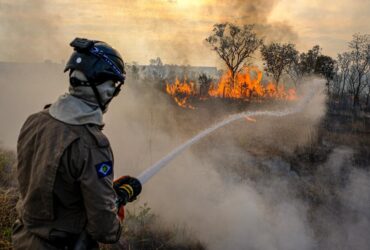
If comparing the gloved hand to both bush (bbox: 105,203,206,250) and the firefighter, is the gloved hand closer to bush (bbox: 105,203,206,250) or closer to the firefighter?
the firefighter

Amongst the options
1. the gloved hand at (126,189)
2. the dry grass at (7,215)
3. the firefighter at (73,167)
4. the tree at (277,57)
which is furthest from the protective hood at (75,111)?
the tree at (277,57)

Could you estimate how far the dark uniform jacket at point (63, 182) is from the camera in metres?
2.00

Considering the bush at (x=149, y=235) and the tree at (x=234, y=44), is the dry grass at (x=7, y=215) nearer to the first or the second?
the bush at (x=149, y=235)

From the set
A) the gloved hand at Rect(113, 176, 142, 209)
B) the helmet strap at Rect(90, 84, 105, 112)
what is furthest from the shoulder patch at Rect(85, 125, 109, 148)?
the gloved hand at Rect(113, 176, 142, 209)

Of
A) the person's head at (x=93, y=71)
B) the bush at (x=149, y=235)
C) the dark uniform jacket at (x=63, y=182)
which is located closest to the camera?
the dark uniform jacket at (x=63, y=182)

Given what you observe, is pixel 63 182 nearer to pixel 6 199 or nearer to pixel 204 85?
pixel 6 199

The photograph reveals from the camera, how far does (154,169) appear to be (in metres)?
3.49

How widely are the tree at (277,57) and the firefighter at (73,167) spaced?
24.5 m

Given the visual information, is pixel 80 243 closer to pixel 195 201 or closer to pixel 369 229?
pixel 195 201

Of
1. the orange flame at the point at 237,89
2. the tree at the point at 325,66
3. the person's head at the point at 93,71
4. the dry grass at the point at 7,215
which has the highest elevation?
the tree at the point at 325,66

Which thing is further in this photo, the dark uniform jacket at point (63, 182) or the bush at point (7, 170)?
the bush at point (7, 170)

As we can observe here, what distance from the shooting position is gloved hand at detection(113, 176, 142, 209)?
8.49 ft

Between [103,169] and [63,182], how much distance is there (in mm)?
246

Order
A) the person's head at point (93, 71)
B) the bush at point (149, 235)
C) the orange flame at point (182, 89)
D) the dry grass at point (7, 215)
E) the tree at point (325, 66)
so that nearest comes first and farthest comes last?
the person's head at point (93, 71)
the dry grass at point (7, 215)
the bush at point (149, 235)
the orange flame at point (182, 89)
the tree at point (325, 66)
